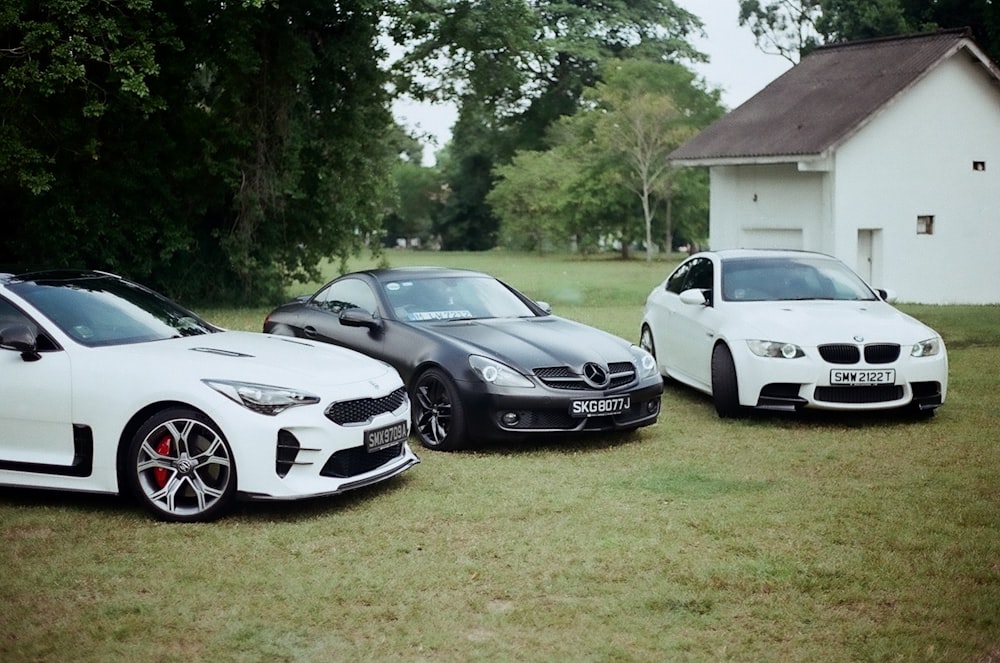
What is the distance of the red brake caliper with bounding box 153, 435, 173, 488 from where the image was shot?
764 centimetres

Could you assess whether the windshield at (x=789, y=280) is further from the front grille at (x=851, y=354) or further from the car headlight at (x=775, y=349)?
the front grille at (x=851, y=354)

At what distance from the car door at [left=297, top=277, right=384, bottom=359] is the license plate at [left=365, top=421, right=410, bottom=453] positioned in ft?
7.42

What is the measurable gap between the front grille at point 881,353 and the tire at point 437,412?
3851mm

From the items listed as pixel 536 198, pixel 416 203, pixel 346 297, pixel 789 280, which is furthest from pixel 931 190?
pixel 416 203

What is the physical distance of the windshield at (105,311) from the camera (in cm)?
825

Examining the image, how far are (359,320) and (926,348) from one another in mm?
5141

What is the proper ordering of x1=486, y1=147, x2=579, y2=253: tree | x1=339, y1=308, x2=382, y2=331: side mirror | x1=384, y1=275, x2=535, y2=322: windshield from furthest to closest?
1. x1=486, y1=147, x2=579, y2=253: tree
2. x1=384, y1=275, x2=535, y2=322: windshield
3. x1=339, y1=308, x2=382, y2=331: side mirror

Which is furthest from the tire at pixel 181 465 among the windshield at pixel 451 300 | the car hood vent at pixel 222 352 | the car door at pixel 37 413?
the windshield at pixel 451 300

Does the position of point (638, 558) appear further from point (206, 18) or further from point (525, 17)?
point (525, 17)

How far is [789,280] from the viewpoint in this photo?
501 inches

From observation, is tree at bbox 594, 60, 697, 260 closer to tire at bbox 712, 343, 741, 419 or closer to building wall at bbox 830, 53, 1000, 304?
building wall at bbox 830, 53, 1000, 304

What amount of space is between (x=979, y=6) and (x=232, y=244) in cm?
2977

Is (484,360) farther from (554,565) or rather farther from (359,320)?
(554,565)

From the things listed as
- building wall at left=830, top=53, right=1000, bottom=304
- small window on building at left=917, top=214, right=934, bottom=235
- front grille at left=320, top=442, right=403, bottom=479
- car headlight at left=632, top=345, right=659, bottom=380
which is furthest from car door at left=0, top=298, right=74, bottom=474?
small window on building at left=917, top=214, right=934, bottom=235
